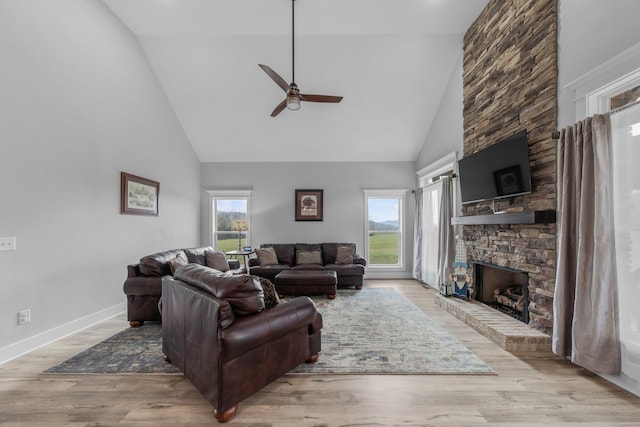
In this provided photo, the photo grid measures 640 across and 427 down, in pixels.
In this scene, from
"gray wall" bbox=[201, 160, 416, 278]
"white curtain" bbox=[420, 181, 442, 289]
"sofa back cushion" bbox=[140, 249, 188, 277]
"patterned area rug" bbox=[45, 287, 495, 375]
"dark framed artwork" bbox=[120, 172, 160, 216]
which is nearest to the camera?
"patterned area rug" bbox=[45, 287, 495, 375]

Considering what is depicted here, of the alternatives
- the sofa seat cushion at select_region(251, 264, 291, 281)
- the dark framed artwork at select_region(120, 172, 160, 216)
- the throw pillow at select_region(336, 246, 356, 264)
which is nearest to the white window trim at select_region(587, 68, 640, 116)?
the throw pillow at select_region(336, 246, 356, 264)

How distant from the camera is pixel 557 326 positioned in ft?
7.55

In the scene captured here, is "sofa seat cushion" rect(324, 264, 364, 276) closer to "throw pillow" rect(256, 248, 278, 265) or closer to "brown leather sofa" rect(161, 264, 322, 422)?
"throw pillow" rect(256, 248, 278, 265)

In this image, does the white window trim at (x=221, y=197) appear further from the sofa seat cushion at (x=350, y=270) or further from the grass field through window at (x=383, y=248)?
the grass field through window at (x=383, y=248)

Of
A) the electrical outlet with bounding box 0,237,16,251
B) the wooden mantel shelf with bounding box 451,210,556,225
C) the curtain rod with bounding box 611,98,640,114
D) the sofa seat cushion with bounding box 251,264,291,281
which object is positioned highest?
the curtain rod with bounding box 611,98,640,114

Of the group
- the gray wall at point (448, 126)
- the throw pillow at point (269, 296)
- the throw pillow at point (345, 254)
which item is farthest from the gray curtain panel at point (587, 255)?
the throw pillow at point (345, 254)

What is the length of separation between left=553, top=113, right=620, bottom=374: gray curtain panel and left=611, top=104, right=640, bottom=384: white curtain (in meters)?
0.05

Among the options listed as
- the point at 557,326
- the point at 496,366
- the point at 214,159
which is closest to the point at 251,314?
the point at 496,366

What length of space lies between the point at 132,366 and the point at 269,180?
450 cm

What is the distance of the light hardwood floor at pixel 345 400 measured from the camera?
5.57 ft

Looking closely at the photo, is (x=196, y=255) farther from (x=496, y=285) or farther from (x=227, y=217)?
(x=496, y=285)

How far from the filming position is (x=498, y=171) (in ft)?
10.0

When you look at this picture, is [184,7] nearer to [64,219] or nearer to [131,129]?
[131,129]

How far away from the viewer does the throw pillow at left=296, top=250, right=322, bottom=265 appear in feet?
18.5
